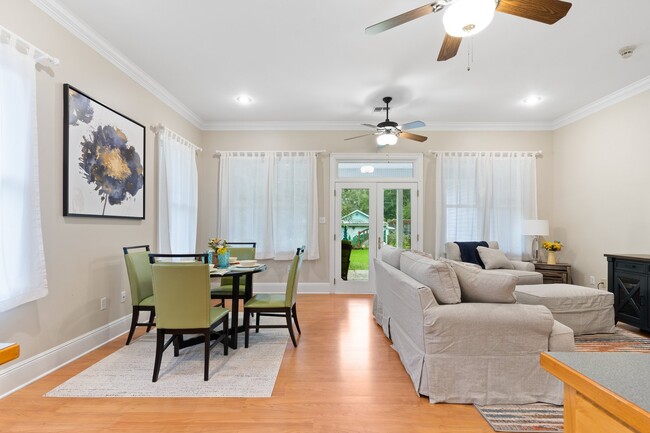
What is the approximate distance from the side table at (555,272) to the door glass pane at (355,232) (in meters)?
2.71

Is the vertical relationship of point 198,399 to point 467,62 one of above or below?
below

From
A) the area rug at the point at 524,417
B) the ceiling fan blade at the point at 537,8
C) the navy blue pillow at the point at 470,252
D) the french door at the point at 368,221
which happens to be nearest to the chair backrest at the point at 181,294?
the area rug at the point at 524,417

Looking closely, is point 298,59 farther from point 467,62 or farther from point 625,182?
point 625,182

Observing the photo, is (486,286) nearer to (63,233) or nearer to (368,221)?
(368,221)

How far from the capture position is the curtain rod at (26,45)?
2178 mm

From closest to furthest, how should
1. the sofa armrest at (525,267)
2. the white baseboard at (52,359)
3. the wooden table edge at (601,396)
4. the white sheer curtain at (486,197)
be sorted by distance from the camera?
the wooden table edge at (601,396) < the white baseboard at (52,359) < the sofa armrest at (525,267) < the white sheer curtain at (486,197)

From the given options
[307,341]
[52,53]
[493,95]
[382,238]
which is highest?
[493,95]

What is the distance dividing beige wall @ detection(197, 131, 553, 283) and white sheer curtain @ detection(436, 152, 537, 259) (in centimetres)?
18

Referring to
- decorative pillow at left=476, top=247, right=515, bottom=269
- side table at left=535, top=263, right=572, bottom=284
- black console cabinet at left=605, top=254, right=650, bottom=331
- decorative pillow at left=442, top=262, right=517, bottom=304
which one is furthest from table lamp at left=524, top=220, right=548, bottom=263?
decorative pillow at left=442, top=262, right=517, bottom=304

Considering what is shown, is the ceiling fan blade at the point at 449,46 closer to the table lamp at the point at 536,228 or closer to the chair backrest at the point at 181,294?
the chair backrest at the point at 181,294

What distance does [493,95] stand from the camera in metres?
4.38

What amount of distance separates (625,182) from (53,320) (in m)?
6.59

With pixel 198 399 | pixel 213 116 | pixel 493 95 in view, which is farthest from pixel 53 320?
pixel 493 95

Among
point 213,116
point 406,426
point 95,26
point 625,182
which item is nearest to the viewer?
point 406,426
